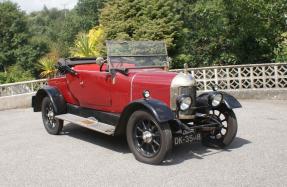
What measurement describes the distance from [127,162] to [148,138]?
1.62 feet

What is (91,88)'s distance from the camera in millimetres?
7625

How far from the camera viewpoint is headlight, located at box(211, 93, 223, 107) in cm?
683

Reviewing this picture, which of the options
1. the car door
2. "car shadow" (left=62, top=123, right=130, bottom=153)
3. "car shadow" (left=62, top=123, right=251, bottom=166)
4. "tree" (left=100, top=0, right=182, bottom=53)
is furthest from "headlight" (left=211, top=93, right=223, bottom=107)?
"tree" (left=100, top=0, right=182, bottom=53)

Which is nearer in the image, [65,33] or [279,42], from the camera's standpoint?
[279,42]

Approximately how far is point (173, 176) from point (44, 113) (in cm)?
435

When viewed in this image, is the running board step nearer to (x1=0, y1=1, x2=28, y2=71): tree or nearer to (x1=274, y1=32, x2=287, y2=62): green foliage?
(x1=274, y1=32, x2=287, y2=62): green foliage

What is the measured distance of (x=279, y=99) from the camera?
11828 mm

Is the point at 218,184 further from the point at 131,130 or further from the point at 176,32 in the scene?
the point at 176,32

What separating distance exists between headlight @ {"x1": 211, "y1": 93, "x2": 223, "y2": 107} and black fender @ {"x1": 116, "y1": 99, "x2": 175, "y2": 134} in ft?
3.67

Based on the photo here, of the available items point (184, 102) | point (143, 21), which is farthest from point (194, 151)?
point (143, 21)

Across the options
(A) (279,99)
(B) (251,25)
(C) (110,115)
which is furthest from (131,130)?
(B) (251,25)

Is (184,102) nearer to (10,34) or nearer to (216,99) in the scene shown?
(216,99)

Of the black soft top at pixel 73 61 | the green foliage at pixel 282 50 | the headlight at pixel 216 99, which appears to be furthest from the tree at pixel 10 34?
the headlight at pixel 216 99

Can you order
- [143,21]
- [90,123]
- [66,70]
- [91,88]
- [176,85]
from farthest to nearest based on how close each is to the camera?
[143,21]
[66,70]
[91,88]
[90,123]
[176,85]
